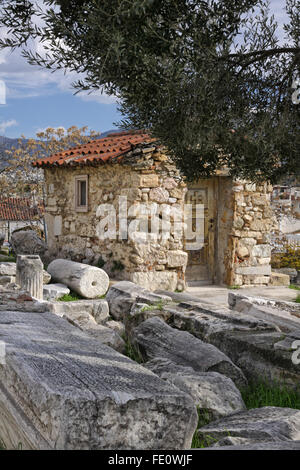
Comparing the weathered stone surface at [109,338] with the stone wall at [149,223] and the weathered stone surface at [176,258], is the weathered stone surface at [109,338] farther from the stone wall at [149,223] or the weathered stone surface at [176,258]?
the weathered stone surface at [176,258]

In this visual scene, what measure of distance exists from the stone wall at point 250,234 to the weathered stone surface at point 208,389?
7.24 metres

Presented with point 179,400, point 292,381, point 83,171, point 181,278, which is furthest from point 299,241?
point 179,400

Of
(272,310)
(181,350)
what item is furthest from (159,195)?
(181,350)

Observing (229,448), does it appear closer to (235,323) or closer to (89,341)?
(89,341)

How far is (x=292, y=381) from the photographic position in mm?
5238

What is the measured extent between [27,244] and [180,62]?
10405mm

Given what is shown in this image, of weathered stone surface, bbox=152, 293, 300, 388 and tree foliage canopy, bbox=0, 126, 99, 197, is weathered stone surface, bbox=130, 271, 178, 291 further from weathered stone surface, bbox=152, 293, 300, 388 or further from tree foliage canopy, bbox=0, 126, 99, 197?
tree foliage canopy, bbox=0, 126, 99, 197

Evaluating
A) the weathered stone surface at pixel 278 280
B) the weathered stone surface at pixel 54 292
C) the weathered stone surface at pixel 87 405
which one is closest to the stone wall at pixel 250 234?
the weathered stone surface at pixel 278 280

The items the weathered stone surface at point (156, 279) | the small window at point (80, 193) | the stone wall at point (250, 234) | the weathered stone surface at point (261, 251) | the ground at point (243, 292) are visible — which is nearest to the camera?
the ground at point (243, 292)

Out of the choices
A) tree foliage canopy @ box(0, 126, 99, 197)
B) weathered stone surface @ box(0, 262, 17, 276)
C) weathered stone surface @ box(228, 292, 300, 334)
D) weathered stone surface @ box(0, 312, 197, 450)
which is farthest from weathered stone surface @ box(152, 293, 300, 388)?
tree foliage canopy @ box(0, 126, 99, 197)

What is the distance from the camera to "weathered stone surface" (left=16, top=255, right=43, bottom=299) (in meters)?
9.54

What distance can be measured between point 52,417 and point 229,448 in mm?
1052

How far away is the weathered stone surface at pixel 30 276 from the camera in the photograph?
954cm

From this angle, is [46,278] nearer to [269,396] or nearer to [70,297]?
[70,297]
